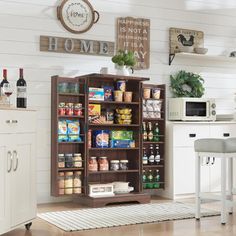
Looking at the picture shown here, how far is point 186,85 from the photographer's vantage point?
7012 mm

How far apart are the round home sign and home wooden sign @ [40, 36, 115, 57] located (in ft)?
0.46

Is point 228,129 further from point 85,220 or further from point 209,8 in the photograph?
point 85,220

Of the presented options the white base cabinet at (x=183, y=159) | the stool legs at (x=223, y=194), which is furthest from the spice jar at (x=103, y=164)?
the stool legs at (x=223, y=194)

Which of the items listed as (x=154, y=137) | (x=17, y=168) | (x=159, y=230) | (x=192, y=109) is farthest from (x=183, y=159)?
(x=17, y=168)

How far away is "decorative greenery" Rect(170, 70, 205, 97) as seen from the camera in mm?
6867

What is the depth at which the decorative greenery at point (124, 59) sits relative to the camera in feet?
20.2

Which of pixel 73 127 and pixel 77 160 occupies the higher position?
pixel 73 127

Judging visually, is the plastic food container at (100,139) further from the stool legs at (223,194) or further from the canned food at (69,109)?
the stool legs at (223,194)

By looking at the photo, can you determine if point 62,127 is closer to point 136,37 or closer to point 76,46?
point 76,46

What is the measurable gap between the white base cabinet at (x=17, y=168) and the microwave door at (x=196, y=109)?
2.60m

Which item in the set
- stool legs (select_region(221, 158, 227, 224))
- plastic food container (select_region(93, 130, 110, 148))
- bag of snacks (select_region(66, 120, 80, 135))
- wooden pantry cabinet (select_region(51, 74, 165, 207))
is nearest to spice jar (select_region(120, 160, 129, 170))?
wooden pantry cabinet (select_region(51, 74, 165, 207))

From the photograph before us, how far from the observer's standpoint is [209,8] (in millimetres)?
7203

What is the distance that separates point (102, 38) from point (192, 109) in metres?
1.43

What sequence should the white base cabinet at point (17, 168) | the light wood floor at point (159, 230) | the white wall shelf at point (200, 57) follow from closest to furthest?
the white base cabinet at point (17, 168)
the light wood floor at point (159, 230)
the white wall shelf at point (200, 57)
